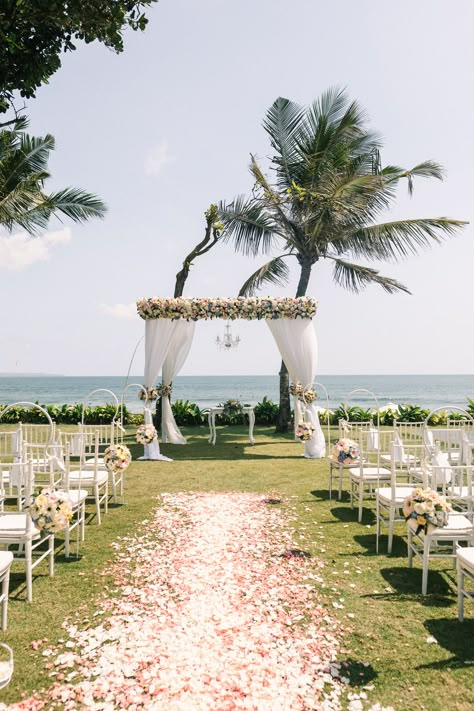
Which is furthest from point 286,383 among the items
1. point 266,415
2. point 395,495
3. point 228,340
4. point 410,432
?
point 395,495

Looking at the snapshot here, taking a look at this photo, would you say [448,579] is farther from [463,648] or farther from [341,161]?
[341,161]

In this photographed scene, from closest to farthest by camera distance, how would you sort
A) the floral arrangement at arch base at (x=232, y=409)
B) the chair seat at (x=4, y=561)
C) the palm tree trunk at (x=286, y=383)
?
the chair seat at (x=4, y=561)
the floral arrangement at arch base at (x=232, y=409)
the palm tree trunk at (x=286, y=383)

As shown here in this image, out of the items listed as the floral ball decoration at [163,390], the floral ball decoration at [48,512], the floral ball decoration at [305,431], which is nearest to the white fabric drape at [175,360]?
the floral ball decoration at [163,390]

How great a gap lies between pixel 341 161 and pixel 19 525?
13.9 meters

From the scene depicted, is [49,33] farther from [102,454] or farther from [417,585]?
[417,585]

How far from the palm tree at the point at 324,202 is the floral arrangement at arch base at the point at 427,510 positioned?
35.8 feet

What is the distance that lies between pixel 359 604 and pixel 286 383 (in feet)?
37.0

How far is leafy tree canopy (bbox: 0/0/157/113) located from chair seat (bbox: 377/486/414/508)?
17.2 ft

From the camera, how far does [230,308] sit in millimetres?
11297

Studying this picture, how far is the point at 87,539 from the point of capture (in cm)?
545

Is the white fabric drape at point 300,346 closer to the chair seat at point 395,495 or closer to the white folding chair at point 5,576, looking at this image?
the chair seat at point 395,495

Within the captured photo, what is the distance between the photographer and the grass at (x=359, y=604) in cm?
276

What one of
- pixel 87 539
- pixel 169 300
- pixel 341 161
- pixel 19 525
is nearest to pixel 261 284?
pixel 341 161

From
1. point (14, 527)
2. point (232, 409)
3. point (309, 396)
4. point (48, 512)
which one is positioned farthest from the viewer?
point (232, 409)
